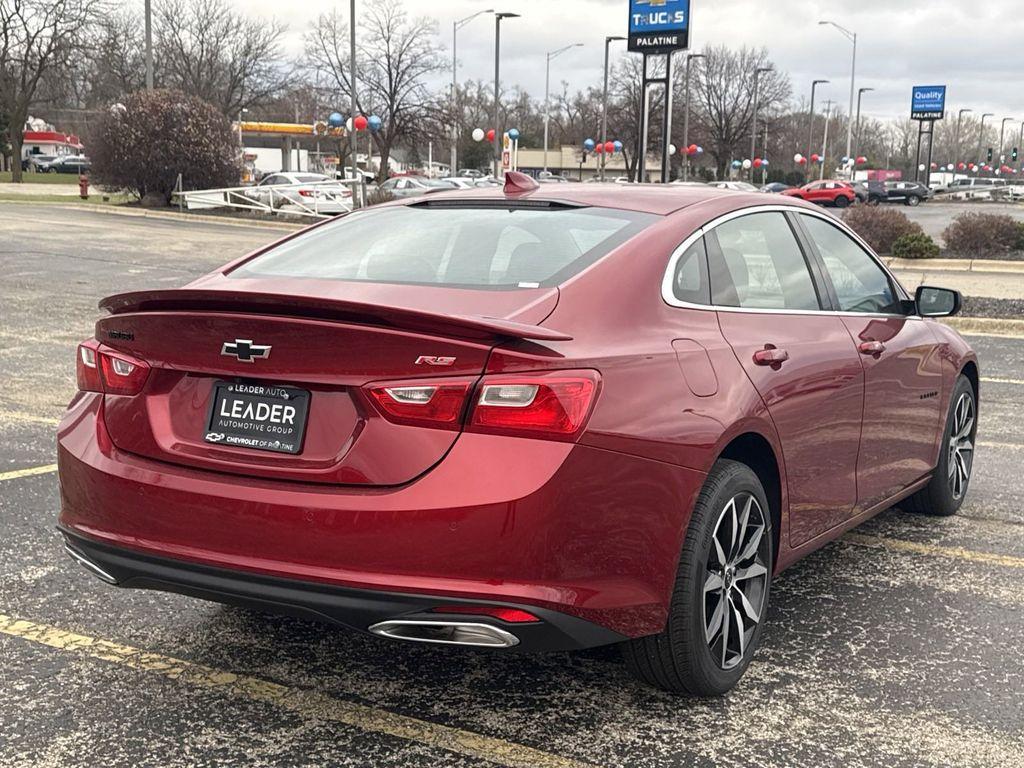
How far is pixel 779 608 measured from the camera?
4352 mm

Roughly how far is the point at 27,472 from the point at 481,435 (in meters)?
3.99

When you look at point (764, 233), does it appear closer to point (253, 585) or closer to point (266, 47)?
point (253, 585)

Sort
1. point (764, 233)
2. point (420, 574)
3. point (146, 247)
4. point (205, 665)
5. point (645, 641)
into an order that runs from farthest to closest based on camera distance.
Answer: point (146, 247), point (764, 233), point (205, 665), point (645, 641), point (420, 574)

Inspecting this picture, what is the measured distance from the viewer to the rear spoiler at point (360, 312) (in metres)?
2.89

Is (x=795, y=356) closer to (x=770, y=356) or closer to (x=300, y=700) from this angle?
(x=770, y=356)

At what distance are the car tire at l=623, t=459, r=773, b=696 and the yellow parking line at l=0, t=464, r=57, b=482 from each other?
3.84 m

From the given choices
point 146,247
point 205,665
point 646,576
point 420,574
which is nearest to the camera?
point 420,574

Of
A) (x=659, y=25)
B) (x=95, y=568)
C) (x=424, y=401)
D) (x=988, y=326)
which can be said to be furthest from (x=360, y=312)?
(x=659, y=25)

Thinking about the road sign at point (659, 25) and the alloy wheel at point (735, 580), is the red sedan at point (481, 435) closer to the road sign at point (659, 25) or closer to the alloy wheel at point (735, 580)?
the alloy wheel at point (735, 580)

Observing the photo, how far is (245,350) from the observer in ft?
9.95

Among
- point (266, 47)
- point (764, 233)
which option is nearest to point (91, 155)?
point (764, 233)

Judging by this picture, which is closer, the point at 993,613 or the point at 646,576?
the point at 646,576

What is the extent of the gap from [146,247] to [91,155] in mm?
14636

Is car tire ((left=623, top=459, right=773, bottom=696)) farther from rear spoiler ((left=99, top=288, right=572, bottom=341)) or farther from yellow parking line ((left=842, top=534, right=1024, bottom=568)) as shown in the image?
yellow parking line ((left=842, top=534, right=1024, bottom=568))
